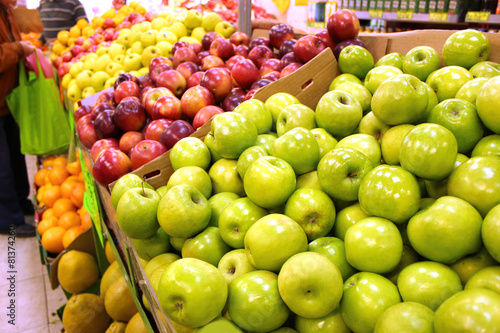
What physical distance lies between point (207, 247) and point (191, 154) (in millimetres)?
464

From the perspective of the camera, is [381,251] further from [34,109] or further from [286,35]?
[34,109]

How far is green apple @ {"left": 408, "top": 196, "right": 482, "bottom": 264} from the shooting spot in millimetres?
820

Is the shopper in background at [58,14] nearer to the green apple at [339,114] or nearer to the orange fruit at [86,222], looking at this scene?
the orange fruit at [86,222]

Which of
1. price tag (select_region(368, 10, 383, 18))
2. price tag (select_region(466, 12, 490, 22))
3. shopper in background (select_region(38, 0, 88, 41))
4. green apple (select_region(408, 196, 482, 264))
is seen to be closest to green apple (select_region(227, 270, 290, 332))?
green apple (select_region(408, 196, 482, 264))

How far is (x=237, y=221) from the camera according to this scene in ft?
3.63

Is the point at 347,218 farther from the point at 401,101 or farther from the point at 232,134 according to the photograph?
the point at 232,134

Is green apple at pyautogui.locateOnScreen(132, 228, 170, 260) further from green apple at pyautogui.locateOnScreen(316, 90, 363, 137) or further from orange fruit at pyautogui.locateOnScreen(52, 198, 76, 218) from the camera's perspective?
orange fruit at pyautogui.locateOnScreen(52, 198, 76, 218)

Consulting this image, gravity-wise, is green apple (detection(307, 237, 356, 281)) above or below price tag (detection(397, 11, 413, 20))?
below

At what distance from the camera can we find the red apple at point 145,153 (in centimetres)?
176

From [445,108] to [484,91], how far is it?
0.12 metres

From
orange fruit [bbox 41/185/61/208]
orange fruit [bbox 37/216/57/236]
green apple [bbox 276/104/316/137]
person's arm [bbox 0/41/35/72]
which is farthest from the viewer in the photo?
person's arm [bbox 0/41/35/72]

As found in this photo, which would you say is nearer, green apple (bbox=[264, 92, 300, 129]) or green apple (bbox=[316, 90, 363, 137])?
green apple (bbox=[316, 90, 363, 137])

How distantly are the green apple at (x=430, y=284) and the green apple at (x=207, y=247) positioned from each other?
1.82 feet

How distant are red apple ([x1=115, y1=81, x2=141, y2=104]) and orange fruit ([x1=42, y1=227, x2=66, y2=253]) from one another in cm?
115
